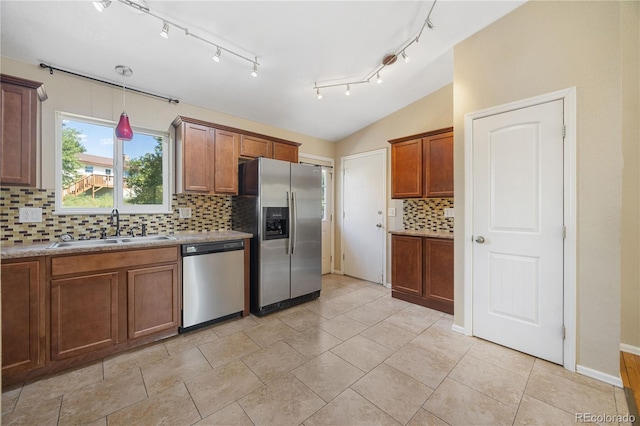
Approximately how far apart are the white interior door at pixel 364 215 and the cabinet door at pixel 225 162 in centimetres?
208

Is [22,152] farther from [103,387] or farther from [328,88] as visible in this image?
[328,88]

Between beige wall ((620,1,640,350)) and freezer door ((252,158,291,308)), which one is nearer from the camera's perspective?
beige wall ((620,1,640,350))

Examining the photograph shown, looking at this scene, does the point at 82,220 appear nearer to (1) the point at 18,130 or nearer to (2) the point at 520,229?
(1) the point at 18,130

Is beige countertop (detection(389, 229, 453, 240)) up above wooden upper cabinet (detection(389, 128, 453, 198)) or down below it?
below

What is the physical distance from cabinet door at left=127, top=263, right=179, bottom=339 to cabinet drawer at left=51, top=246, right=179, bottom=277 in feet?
0.27

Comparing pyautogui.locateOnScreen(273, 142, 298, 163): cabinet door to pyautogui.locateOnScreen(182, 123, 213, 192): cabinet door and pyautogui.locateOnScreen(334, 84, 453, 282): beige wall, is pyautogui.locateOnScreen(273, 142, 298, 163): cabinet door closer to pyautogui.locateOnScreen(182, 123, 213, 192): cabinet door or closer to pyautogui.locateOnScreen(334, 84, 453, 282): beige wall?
pyautogui.locateOnScreen(182, 123, 213, 192): cabinet door

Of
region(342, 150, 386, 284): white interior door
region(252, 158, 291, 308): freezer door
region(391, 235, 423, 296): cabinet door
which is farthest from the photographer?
region(342, 150, 386, 284): white interior door

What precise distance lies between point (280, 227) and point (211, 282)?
0.98 m

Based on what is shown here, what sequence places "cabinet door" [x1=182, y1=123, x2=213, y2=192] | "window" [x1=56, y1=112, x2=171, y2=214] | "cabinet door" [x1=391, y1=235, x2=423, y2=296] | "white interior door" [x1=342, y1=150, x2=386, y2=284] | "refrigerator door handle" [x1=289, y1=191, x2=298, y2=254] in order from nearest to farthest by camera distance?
"window" [x1=56, y1=112, x2=171, y2=214] < "cabinet door" [x1=182, y1=123, x2=213, y2=192] < "refrigerator door handle" [x1=289, y1=191, x2=298, y2=254] < "cabinet door" [x1=391, y1=235, x2=423, y2=296] < "white interior door" [x1=342, y1=150, x2=386, y2=284]

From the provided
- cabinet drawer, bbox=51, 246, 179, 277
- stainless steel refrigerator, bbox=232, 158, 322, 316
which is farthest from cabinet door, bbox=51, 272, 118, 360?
stainless steel refrigerator, bbox=232, 158, 322, 316

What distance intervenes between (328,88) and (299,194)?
132cm

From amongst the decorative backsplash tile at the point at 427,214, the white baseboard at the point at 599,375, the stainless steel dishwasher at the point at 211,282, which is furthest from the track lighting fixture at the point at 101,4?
the white baseboard at the point at 599,375

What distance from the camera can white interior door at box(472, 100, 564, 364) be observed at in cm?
231

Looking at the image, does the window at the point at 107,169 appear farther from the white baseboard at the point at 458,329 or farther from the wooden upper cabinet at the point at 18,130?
the white baseboard at the point at 458,329
